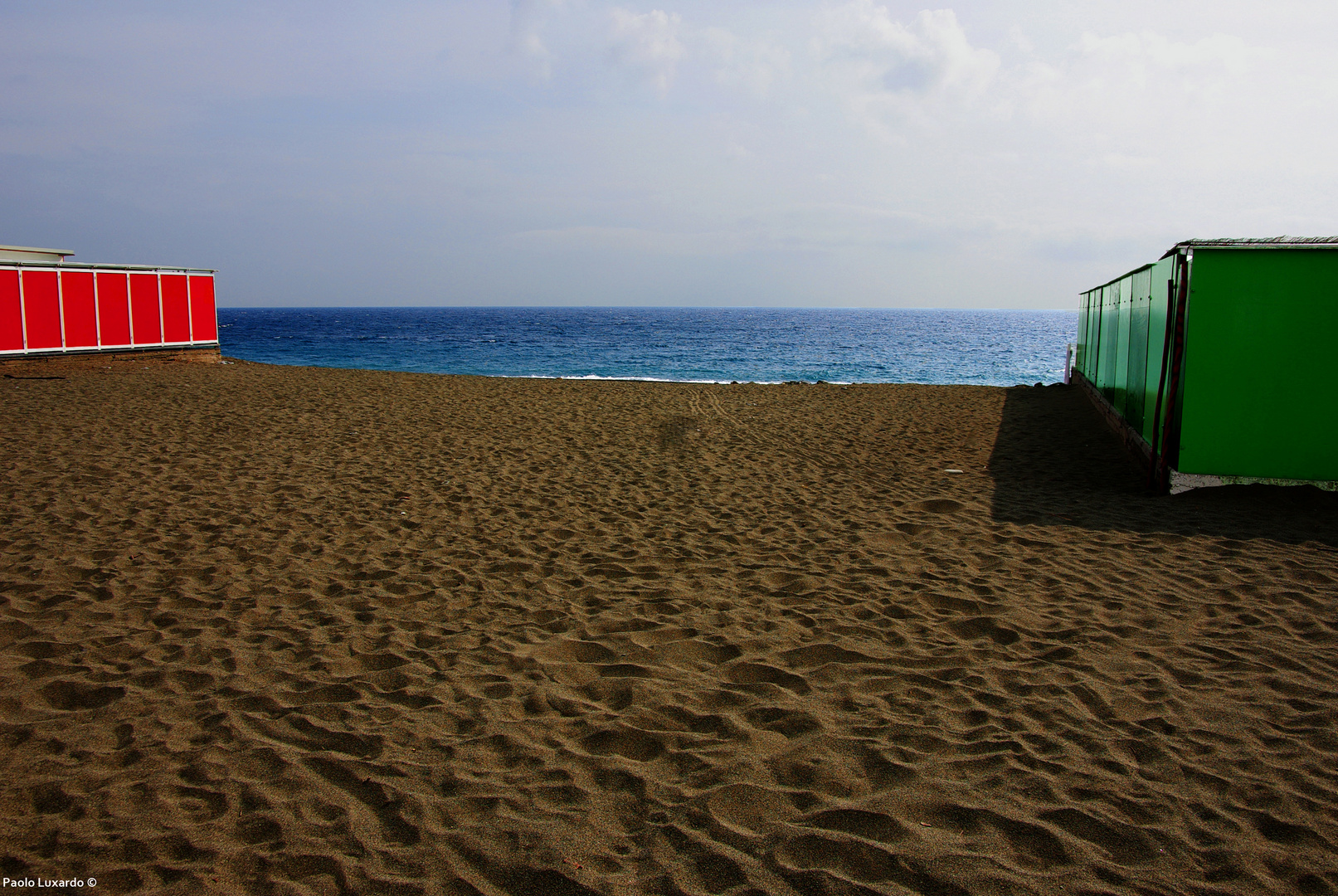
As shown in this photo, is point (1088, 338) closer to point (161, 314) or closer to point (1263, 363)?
point (1263, 363)

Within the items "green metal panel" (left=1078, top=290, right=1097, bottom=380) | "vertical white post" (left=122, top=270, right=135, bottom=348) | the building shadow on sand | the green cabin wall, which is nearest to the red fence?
"vertical white post" (left=122, top=270, right=135, bottom=348)

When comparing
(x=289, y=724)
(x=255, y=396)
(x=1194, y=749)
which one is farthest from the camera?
(x=255, y=396)

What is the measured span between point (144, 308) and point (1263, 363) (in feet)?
82.0

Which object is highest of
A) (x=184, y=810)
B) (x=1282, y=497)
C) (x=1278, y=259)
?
(x=1278, y=259)

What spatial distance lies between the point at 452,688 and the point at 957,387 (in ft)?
61.5

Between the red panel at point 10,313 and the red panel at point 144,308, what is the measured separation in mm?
2814

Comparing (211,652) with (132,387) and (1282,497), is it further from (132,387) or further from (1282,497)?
(132,387)

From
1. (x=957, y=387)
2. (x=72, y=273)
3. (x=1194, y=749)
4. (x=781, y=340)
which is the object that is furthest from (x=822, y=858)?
(x=781, y=340)

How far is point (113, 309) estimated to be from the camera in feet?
69.2

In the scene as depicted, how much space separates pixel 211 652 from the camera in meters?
4.40

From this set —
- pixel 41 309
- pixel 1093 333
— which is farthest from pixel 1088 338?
pixel 41 309

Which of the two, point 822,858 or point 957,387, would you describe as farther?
point 957,387

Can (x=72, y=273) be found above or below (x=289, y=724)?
above

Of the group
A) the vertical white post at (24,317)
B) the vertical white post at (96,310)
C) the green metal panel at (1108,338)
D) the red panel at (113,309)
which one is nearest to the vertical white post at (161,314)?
the red panel at (113,309)
